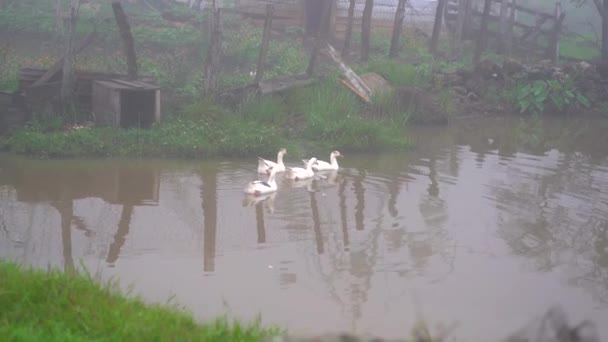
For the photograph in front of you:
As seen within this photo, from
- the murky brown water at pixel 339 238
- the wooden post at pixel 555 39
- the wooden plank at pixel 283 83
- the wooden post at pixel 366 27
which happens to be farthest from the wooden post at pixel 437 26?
the murky brown water at pixel 339 238

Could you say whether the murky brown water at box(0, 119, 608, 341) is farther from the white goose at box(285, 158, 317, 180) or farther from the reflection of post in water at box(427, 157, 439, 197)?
the white goose at box(285, 158, 317, 180)

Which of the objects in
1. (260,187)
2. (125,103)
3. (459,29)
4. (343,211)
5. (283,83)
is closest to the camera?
(343,211)

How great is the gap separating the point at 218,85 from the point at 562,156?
6.73m

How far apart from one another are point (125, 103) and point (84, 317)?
26.4 feet

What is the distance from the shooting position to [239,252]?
8156 millimetres

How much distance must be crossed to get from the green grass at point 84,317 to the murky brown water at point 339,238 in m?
0.72

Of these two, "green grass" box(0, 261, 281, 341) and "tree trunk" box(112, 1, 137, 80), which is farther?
"tree trunk" box(112, 1, 137, 80)

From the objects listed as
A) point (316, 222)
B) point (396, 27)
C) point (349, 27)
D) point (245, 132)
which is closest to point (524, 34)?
point (396, 27)

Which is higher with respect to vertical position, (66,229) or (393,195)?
(393,195)

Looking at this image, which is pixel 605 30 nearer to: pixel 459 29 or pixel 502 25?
pixel 502 25

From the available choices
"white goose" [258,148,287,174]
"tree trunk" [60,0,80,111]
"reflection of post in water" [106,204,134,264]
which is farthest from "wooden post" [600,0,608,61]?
"reflection of post in water" [106,204,134,264]

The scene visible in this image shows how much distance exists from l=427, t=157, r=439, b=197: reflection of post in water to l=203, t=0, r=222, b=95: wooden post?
4.17 metres

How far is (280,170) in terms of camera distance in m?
11.7

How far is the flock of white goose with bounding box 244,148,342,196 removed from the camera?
1051cm
